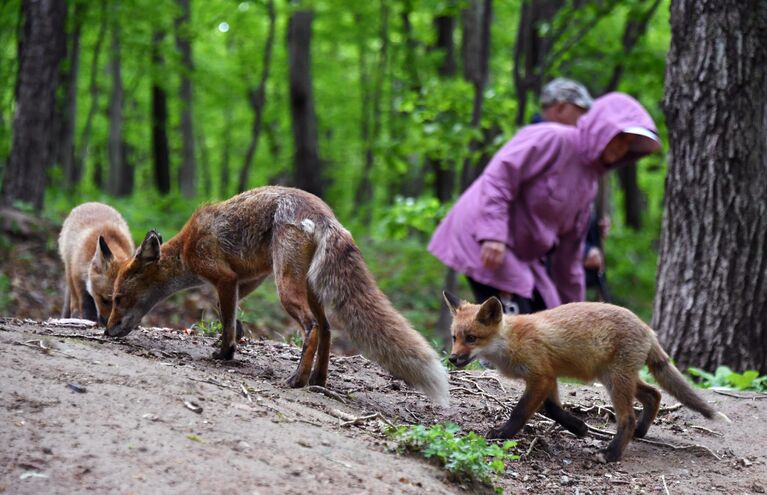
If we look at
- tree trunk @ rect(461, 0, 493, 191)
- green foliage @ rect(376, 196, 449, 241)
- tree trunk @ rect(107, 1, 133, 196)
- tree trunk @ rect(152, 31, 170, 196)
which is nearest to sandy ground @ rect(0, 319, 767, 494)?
green foliage @ rect(376, 196, 449, 241)

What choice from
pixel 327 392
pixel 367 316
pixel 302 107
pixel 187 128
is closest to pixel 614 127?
pixel 367 316

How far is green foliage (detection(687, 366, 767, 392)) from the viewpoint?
277 inches

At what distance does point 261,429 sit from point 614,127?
4765 millimetres

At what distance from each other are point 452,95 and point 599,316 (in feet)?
24.4

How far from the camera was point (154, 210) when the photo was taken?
64.8 feet

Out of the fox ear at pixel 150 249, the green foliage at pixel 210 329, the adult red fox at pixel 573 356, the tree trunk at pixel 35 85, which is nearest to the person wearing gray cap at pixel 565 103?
the adult red fox at pixel 573 356

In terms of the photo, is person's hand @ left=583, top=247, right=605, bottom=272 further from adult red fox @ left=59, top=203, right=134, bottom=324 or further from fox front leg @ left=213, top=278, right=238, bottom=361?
Answer: adult red fox @ left=59, top=203, right=134, bottom=324

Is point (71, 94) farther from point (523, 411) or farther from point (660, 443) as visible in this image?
point (660, 443)

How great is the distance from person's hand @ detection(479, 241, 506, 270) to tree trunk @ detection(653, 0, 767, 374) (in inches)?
77.3

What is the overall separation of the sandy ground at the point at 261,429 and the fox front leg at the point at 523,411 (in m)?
0.18

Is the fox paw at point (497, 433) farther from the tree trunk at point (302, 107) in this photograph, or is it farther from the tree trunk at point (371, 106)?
the tree trunk at point (371, 106)

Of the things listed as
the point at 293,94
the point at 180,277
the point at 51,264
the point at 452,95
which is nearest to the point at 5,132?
the point at 51,264

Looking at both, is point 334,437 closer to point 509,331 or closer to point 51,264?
point 509,331

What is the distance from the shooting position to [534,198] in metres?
7.69
